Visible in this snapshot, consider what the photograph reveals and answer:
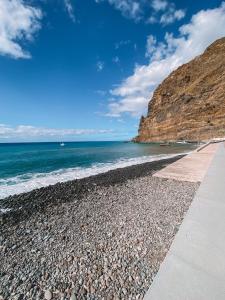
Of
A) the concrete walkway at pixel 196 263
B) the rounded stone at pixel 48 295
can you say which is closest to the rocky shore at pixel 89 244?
the rounded stone at pixel 48 295

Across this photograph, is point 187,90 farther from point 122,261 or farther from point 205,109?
point 122,261

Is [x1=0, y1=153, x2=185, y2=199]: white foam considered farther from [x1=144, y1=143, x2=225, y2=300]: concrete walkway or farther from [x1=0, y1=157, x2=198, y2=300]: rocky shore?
[x1=144, y1=143, x2=225, y2=300]: concrete walkway

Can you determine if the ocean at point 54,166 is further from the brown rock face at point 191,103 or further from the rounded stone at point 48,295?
the brown rock face at point 191,103

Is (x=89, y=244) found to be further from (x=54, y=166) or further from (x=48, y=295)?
(x=54, y=166)

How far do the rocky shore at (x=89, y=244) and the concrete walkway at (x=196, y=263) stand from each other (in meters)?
0.40

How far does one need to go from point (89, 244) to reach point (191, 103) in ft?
271

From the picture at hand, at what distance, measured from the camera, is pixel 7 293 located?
298cm

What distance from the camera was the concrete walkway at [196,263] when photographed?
2.43 m

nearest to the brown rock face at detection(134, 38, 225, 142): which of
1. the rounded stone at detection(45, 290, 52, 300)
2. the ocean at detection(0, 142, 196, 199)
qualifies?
the ocean at detection(0, 142, 196, 199)

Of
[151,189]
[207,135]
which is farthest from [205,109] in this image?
[151,189]

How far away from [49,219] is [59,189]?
4508 mm

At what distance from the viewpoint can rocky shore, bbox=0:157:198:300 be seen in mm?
3012

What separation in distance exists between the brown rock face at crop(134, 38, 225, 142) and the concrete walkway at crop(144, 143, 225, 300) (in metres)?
70.6

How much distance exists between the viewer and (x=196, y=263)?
2934 mm
